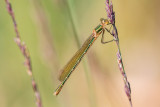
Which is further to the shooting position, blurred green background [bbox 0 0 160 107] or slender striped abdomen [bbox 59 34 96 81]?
blurred green background [bbox 0 0 160 107]

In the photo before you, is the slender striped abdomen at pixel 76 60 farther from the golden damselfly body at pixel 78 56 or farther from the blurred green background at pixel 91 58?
the blurred green background at pixel 91 58

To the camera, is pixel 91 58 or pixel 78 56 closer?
pixel 78 56

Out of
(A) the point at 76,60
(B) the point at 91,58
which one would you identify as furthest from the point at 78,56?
(B) the point at 91,58

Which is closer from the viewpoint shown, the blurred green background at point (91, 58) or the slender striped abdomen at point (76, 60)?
the slender striped abdomen at point (76, 60)

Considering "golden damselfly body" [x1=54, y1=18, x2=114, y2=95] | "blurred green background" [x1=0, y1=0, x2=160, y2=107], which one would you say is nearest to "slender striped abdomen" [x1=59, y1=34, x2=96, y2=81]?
"golden damselfly body" [x1=54, y1=18, x2=114, y2=95]

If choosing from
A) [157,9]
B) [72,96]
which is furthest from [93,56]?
[157,9]

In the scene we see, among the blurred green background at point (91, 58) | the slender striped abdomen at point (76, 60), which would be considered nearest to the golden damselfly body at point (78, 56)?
the slender striped abdomen at point (76, 60)

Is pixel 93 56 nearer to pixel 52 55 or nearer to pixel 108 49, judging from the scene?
pixel 52 55

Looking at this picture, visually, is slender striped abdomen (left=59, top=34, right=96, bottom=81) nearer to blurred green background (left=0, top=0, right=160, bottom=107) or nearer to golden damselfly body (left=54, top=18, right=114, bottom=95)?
golden damselfly body (left=54, top=18, right=114, bottom=95)

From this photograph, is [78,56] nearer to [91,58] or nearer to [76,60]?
[76,60]
